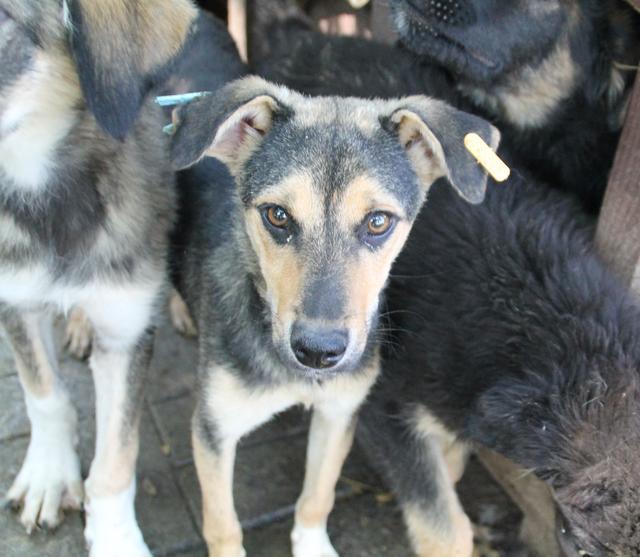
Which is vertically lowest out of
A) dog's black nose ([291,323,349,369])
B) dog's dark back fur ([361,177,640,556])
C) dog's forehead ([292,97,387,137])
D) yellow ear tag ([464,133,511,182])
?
dog's dark back fur ([361,177,640,556])

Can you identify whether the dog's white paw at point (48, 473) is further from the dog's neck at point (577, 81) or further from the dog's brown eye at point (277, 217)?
the dog's neck at point (577, 81)

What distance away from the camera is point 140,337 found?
3.23 m

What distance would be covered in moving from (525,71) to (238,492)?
215cm

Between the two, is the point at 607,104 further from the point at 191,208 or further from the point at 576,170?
the point at 191,208

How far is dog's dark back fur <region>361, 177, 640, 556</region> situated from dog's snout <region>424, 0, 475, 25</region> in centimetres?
64

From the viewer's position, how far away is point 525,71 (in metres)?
3.61

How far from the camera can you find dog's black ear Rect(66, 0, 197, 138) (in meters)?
2.60

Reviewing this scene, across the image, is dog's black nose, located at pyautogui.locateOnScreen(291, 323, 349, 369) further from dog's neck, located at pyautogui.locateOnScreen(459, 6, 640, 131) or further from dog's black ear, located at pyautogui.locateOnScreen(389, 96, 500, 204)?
dog's neck, located at pyautogui.locateOnScreen(459, 6, 640, 131)

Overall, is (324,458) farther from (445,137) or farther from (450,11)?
(450,11)

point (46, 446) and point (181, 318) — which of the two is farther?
point (181, 318)

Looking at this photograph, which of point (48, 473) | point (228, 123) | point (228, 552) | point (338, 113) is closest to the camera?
point (228, 123)

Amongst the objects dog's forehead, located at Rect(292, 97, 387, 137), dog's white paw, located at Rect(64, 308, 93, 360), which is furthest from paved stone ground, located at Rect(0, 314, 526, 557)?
dog's forehead, located at Rect(292, 97, 387, 137)

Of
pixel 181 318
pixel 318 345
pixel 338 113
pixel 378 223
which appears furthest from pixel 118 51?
pixel 181 318

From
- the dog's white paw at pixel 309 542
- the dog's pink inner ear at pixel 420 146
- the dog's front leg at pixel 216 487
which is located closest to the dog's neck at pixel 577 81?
the dog's pink inner ear at pixel 420 146
